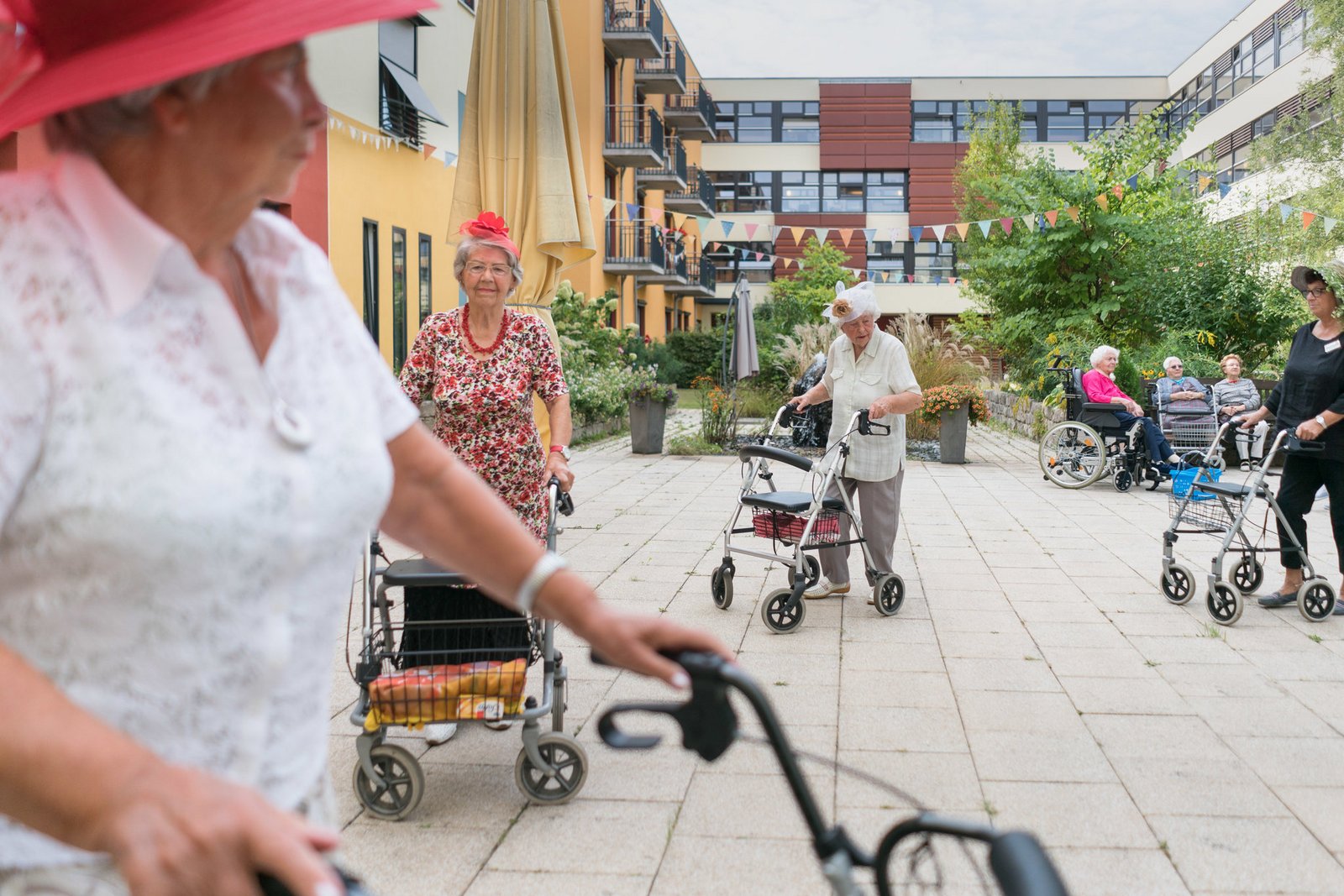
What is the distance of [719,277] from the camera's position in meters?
53.3

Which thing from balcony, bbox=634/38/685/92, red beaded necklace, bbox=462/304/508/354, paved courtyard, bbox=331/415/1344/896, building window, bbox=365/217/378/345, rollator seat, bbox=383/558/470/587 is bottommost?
paved courtyard, bbox=331/415/1344/896

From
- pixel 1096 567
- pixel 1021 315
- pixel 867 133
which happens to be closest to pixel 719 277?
pixel 867 133

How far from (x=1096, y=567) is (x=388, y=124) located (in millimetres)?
11716

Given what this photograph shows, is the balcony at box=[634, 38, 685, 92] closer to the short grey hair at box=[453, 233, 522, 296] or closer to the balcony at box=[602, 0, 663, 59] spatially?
the balcony at box=[602, 0, 663, 59]

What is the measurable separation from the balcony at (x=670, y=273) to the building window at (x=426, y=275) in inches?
575

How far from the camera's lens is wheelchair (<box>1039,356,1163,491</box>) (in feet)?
43.8

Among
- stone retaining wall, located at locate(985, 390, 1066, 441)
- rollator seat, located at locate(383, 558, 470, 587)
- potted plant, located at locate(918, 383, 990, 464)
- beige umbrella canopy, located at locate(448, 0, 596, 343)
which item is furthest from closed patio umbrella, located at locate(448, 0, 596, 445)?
stone retaining wall, located at locate(985, 390, 1066, 441)

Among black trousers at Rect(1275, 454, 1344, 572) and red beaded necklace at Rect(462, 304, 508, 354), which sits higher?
red beaded necklace at Rect(462, 304, 508, 354)

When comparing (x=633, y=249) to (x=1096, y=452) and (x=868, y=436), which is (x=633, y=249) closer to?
(x=1096, y=452)

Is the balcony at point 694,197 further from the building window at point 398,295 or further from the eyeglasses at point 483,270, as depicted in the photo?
the eyeglasses at point 483,270

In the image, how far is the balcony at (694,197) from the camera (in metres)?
39.4

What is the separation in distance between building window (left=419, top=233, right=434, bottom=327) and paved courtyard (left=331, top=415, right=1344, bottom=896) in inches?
434

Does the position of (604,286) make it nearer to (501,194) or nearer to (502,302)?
(501,194)

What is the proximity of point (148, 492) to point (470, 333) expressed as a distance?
3956 millimetres
